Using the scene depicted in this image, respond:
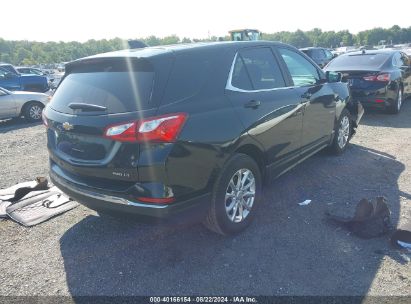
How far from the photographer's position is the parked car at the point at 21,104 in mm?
10359

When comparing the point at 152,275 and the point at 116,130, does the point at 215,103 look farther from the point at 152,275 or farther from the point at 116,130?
the point at 152,275

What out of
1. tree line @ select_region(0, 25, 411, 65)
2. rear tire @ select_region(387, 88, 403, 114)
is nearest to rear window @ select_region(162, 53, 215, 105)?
rear tire @ select_region(387, 88, 403, 114)

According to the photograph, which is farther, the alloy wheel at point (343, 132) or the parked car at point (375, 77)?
the parked car at point (375, 77)

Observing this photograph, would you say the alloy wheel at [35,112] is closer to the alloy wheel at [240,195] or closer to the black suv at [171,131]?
the black suv at [171,131]

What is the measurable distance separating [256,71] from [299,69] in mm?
1086

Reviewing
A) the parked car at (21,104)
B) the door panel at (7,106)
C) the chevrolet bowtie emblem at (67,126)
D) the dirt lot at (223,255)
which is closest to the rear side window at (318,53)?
the parked car at (21,104)

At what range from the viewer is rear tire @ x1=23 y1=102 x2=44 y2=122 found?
10.8 m

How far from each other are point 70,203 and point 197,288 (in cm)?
227

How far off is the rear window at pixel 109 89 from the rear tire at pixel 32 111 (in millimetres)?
8451

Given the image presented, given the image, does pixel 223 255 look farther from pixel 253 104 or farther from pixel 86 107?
pixel 86 107

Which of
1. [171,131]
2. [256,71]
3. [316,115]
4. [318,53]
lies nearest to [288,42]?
[318,53]

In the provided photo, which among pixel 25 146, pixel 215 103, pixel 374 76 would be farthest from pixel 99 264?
pixel 374 76

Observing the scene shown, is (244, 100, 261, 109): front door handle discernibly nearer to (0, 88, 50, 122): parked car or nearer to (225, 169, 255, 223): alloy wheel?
(225, 169, 255, 223): alloy wheel

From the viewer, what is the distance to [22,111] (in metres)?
10.8
